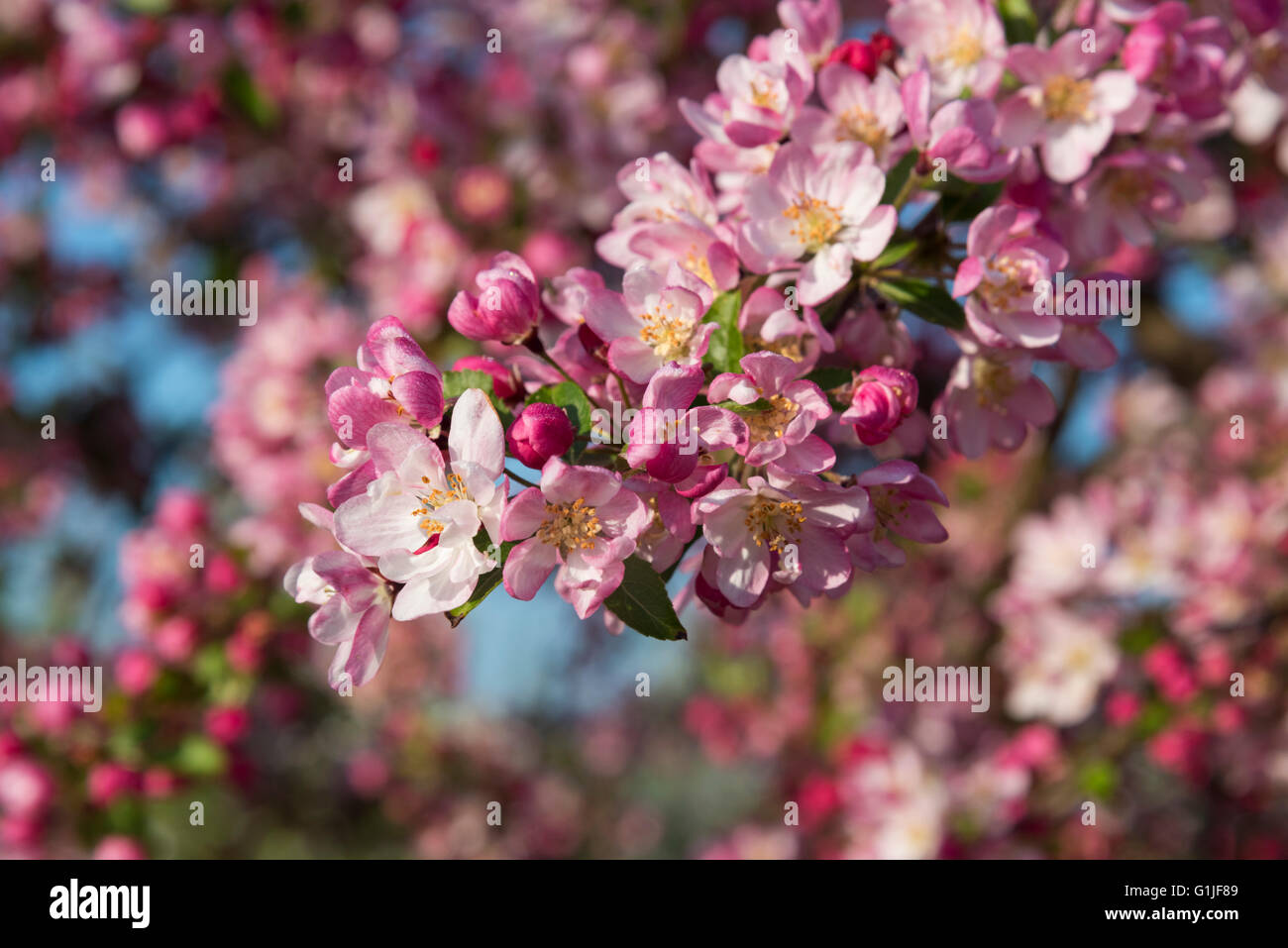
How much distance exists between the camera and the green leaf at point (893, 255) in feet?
3.77

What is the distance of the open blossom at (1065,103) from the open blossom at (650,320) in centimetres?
57

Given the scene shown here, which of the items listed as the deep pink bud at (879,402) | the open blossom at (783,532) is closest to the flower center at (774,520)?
the open blossom at (783,532)

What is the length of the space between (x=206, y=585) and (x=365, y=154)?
1.40m

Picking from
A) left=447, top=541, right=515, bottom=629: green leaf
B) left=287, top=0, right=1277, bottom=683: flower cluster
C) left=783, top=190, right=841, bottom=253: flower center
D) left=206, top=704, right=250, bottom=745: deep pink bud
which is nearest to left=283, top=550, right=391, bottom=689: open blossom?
left=287, top=0, right=1277, bottom=683: flower cluster

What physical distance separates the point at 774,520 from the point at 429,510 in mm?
349

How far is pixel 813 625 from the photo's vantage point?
4.25 meters

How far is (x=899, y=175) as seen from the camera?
1.20 meters

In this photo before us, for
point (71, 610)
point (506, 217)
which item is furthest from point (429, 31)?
point (71, 610)

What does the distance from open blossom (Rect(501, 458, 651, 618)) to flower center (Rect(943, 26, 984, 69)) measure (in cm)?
80

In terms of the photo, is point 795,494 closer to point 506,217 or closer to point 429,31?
point 506,217

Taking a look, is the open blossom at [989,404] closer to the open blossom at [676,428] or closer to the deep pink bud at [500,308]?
the open blossom at [676,428]

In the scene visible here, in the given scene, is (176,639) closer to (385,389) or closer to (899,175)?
(385,389)

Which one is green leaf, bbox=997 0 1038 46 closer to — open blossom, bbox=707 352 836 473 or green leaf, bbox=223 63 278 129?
open blossom, bbox=707 352 836 473

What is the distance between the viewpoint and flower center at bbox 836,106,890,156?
1218 mm
